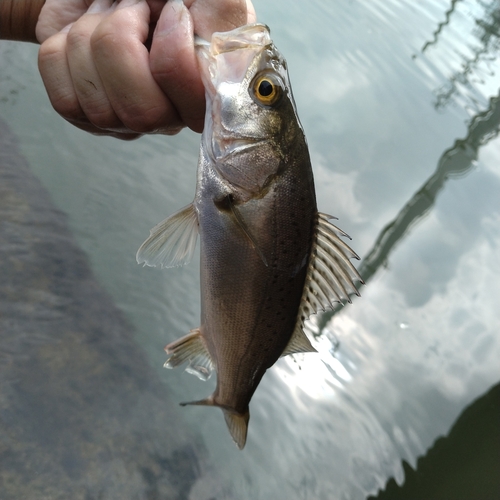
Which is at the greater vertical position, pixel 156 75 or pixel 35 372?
pixel 156 75

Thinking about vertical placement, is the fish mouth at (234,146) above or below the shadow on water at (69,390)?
above

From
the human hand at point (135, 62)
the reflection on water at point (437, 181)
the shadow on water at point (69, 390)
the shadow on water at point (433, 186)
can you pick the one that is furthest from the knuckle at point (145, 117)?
the reflection on water at point (437, 181)

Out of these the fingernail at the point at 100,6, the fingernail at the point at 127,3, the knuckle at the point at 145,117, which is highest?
the fingernail at the point at 127,3

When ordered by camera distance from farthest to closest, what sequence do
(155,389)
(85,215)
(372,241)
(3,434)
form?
(372,241), (85,215), (155,389), (3,434)

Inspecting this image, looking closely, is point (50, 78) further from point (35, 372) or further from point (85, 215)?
point (85, 215)

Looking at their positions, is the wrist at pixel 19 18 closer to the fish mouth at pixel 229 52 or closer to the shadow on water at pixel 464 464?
the fish mouth at pixel 229 52

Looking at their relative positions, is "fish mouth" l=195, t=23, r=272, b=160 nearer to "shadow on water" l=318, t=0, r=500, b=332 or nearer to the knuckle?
the knuckle

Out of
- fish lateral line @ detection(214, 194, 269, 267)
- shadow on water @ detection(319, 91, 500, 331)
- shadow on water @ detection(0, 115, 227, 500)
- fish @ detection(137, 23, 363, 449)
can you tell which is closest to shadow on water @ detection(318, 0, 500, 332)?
shadow on water @ detection(319, 91, 500, 331)

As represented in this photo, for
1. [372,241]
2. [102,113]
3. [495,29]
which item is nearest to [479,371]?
[372,241]
